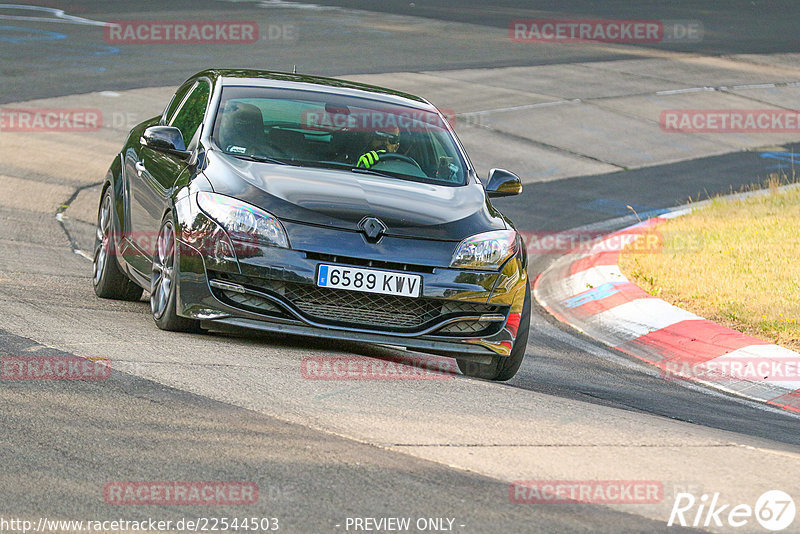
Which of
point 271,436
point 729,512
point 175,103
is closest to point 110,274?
point 175,103

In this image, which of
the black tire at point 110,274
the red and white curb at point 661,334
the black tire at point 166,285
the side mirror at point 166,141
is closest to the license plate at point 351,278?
the black tire at point 166,285

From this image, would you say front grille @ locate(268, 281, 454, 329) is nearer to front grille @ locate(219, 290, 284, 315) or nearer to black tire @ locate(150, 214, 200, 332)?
front grille @ locate(219, 290, 284, 315)

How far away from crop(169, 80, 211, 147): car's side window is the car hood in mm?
691

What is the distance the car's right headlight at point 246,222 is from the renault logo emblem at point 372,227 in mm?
414

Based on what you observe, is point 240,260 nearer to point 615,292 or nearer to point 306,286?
point 306,286

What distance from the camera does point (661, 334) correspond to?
31.2 ft

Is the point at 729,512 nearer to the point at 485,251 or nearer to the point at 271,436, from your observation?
the point at 271,436

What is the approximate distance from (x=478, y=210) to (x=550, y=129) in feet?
38.5

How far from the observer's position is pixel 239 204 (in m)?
A: 6.78

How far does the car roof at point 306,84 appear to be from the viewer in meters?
8.16

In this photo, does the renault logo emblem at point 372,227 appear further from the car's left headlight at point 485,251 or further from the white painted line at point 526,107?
the white painted line at point 526,107

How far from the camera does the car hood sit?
6738mm

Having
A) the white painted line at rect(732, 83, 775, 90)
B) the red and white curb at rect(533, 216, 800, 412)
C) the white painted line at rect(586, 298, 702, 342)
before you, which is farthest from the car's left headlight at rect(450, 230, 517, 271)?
the white painted line at rect(732, 83, 775, 90)

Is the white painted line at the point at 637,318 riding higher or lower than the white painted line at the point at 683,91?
lower
